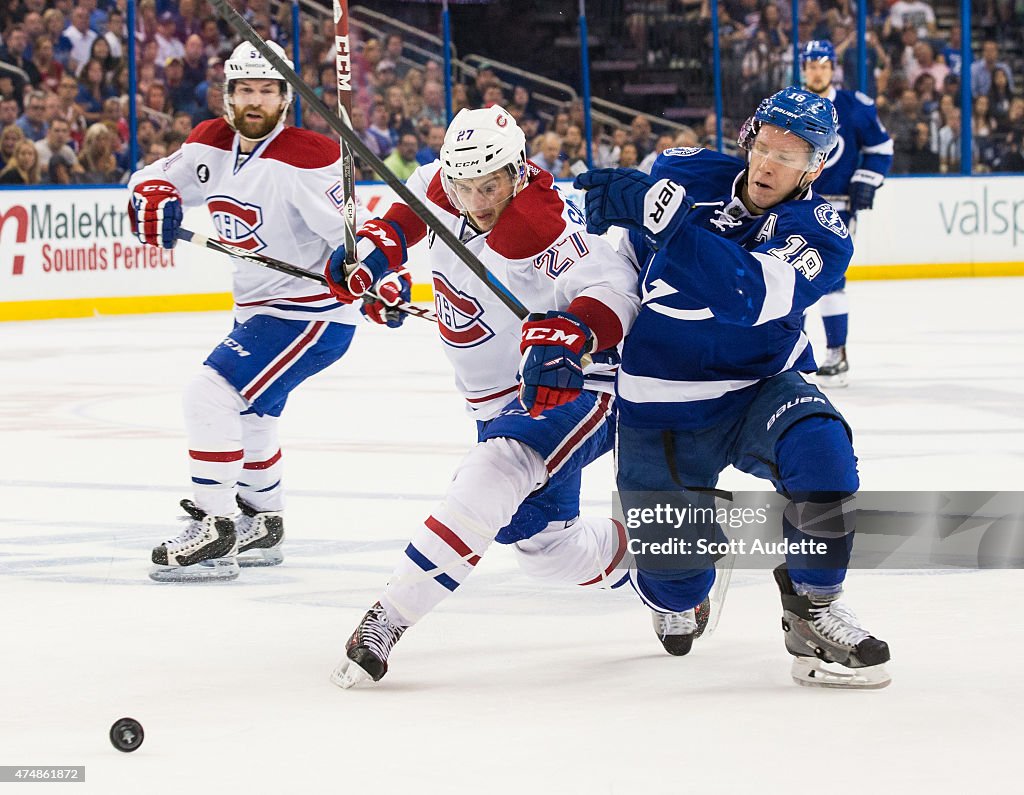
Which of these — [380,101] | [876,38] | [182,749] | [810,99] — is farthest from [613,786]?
[876,38]

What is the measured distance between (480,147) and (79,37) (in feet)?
27.9

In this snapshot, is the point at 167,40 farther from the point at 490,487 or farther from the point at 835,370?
the point at 490,487

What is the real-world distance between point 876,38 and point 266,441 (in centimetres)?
1101

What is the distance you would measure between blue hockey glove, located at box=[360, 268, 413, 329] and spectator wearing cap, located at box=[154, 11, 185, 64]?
784 centimetres

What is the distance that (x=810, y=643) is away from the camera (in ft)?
8.98

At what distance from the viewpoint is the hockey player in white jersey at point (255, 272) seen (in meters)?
3.85

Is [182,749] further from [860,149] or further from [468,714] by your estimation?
[860,149]

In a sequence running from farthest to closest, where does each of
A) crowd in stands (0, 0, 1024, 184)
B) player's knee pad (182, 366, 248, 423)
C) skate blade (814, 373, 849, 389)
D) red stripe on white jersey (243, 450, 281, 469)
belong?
crowd in stands (0, 0, 1024, 184) → skate blade (814, 373, 849, 389) → red stripe on white jersey (243, 450, 281, 469) → player's knee pad (182, 366, 248, 423)

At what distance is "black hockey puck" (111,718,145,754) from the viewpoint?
232cm

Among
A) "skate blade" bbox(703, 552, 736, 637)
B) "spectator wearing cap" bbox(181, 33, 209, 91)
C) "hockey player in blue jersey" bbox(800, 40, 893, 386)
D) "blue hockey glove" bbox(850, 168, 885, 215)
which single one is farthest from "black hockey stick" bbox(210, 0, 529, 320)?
"spectator wearing cap" bbox(181, 33, 209, 91)

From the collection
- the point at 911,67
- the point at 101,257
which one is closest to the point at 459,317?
the point at 101,257

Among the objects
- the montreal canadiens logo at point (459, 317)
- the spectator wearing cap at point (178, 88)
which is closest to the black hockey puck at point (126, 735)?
the montreal canadiens logo at point (459, 317)

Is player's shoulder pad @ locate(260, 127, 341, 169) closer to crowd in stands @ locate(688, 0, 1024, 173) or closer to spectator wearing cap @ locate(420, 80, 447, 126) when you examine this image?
spectator wearing cap @ locate(420, 80, 447, 126)

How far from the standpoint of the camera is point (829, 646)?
2.70 meters
